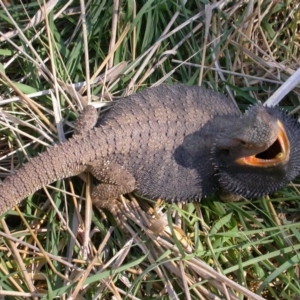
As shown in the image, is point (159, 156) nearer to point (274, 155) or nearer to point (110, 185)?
point (110, 185)

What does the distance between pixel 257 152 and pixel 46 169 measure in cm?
124

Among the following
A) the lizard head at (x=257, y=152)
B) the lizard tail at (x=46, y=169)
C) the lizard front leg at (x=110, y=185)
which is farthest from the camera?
the lizard front leg at (x=110, y=185)

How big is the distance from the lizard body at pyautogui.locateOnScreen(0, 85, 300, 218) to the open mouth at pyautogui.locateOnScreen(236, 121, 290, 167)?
0.12 ft

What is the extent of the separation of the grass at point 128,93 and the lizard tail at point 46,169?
0.49 ft

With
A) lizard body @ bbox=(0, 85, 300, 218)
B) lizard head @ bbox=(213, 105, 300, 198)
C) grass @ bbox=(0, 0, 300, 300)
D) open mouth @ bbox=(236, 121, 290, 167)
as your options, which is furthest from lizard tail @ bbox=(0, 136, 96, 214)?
open mouth @ bbox=(236, 121, 290, 167)

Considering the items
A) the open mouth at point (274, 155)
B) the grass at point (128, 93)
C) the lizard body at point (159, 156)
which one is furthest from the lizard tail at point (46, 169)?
the open mouth at point (274, 155)

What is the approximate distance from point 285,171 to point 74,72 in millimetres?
1579

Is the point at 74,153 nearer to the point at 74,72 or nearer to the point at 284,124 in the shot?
the point at 74,72

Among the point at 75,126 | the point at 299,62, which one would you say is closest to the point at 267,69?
the point at 299,62

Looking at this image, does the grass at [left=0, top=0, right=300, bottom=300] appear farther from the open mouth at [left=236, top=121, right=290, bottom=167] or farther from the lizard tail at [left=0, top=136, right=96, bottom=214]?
the open mouth at [left=236, top=121, right=290, bottom=167]

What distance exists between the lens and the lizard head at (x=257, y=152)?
9.41 feet

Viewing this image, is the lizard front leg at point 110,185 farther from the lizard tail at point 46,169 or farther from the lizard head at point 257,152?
the lizard head at point 257,152

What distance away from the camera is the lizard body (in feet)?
10.3

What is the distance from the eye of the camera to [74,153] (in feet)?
10.4
